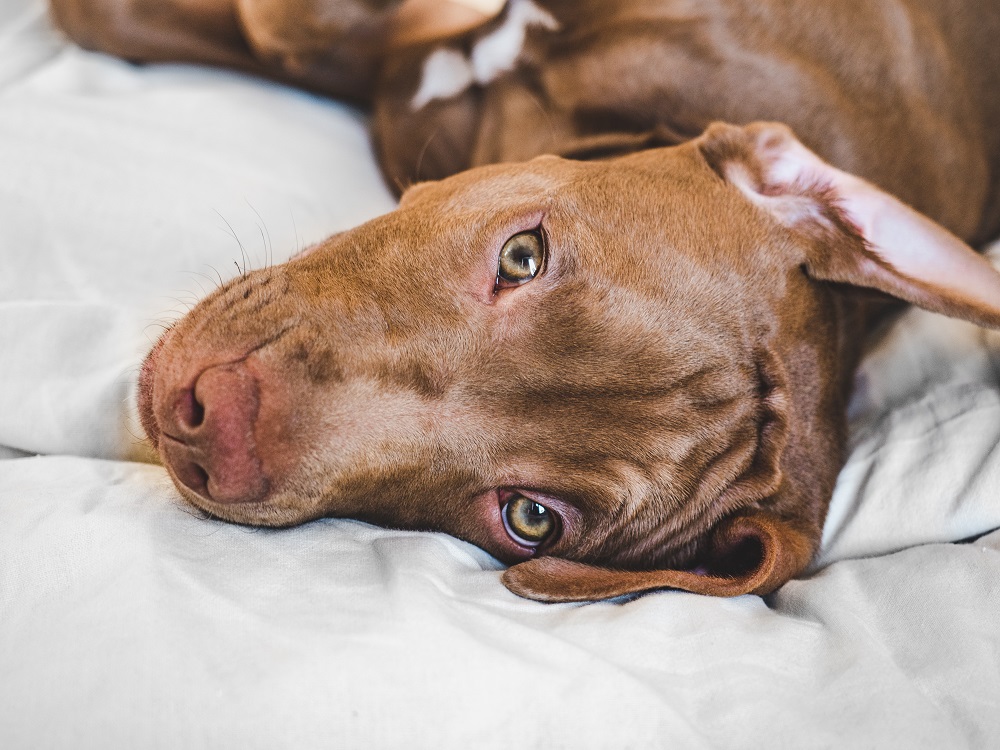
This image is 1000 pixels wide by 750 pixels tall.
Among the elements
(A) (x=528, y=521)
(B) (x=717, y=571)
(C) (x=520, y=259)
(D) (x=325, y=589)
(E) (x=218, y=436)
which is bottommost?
(B) (x=717, y=571)

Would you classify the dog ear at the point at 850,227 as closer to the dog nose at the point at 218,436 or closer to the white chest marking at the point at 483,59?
the white chest marking at the point at 483,59

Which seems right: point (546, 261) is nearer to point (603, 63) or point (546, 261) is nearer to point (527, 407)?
point (527, 407)

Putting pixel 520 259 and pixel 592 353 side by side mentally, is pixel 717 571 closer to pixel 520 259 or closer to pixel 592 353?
pixel 592 353

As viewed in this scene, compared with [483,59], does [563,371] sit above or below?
below

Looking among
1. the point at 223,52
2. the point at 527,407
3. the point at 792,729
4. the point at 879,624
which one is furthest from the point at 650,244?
the point at 223,52

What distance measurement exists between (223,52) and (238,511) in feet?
8.45

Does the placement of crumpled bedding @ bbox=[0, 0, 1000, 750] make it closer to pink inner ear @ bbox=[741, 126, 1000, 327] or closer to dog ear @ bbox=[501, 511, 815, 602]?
dog ear @ bbox=[501, 511, 815, 602]

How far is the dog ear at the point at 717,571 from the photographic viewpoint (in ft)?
7.14

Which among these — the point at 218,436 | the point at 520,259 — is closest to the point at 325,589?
the point at 218,436

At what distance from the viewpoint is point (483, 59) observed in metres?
3.86

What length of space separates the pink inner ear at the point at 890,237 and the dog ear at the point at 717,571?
0.76m

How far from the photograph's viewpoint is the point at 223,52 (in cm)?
392

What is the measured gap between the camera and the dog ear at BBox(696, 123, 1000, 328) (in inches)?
102

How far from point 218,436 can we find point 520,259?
0.93m
